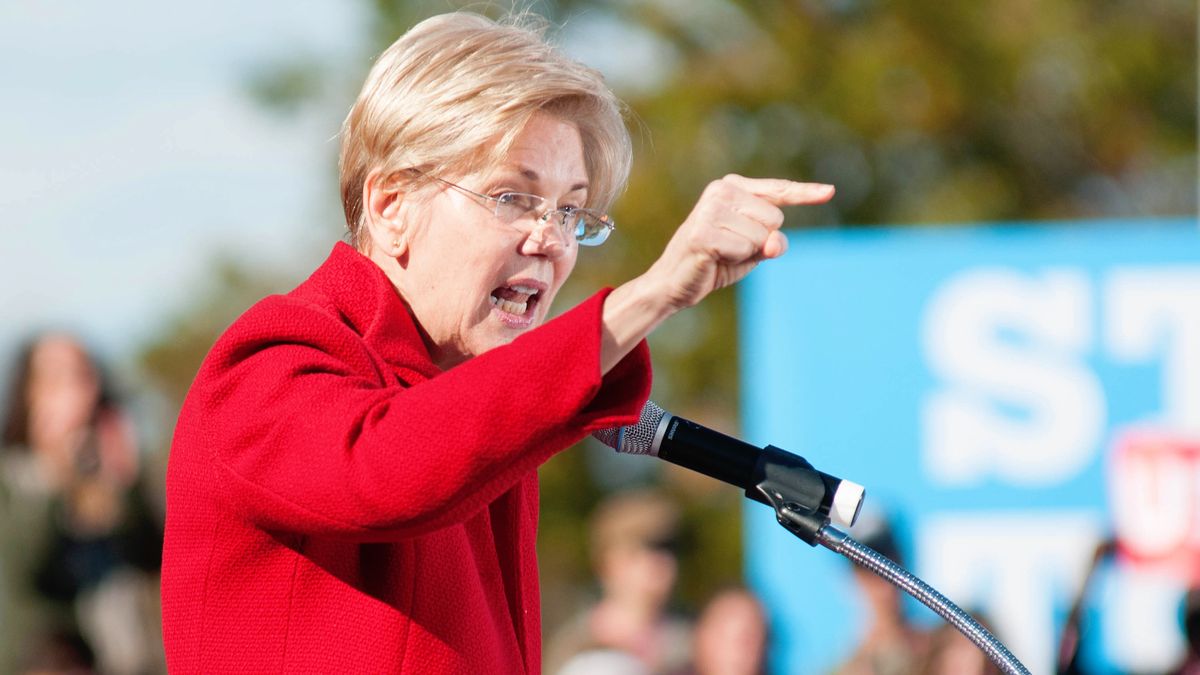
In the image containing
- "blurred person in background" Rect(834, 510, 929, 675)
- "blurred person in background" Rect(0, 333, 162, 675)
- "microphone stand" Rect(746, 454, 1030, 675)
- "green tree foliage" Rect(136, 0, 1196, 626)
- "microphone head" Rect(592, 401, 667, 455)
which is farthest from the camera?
"green tree foliage" Rect(136, 0, 1196, 626)

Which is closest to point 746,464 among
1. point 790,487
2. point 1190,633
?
point 790,487

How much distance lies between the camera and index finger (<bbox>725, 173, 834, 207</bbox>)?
1.64m

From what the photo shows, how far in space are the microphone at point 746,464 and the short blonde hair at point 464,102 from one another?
0.39m

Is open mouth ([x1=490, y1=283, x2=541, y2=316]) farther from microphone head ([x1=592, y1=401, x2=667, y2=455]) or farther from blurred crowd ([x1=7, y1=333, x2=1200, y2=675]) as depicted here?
blurred crowd ([x1=7, y1=333, x2=1200, y2=675])

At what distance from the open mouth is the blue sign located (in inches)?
142

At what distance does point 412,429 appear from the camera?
1.63m

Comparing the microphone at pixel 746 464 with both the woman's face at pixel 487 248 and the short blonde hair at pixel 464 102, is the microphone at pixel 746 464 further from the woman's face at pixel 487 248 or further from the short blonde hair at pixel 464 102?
the short blonde hair at pixel 464 102

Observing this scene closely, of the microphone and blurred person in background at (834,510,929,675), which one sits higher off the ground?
the microphone

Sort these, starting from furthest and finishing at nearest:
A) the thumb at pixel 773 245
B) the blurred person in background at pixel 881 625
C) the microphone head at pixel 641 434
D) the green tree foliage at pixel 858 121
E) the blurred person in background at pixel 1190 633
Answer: the green tree foliage at pixel 858 121
the blurred person in background at pixel 881 625
the blurred person in background at pixel 1190 633
the microphone head at pixel 641 434
the thumb at pixel 773 245

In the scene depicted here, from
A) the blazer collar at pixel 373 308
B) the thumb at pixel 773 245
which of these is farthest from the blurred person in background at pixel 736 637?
the thumb at pixel 773 245

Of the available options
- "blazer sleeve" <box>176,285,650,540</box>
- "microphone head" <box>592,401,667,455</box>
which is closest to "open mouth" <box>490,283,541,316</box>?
"microphone head" <box>592,401,667,455</box>

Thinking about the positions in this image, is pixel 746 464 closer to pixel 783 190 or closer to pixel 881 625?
pixel 783 190

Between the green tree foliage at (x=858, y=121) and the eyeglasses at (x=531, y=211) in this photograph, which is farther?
the green tree foliage at (x=858, y=121)

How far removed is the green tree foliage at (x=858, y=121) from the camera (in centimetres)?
1448
